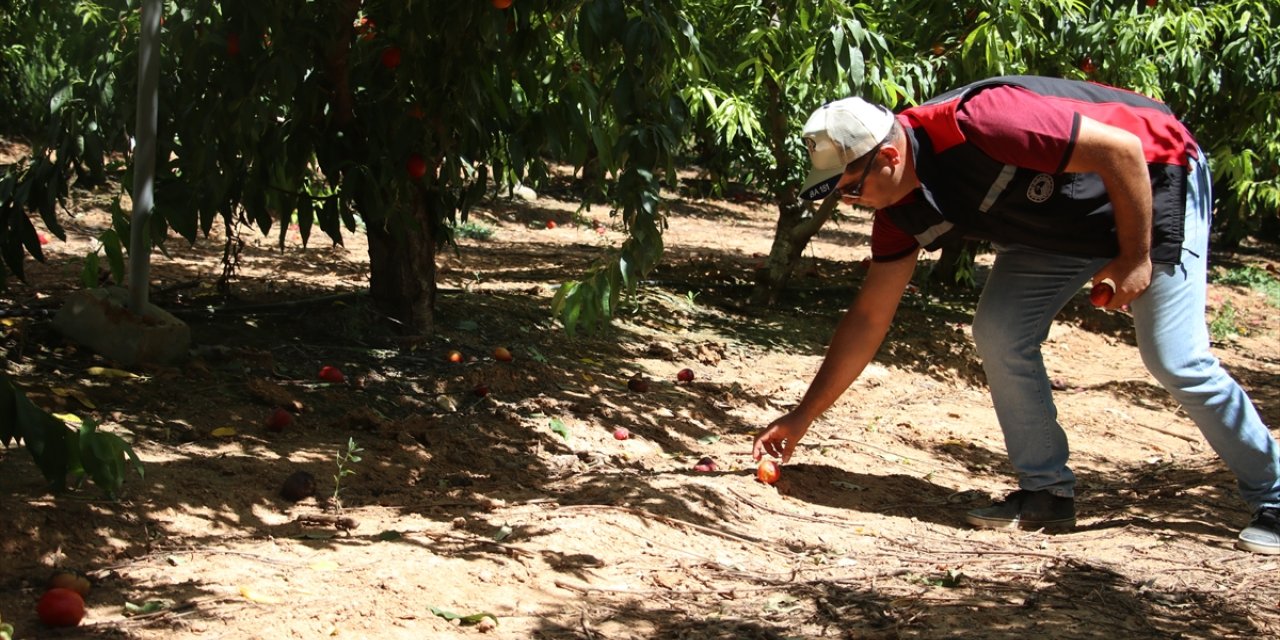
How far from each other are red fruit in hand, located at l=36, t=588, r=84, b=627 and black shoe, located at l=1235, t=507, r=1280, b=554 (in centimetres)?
315

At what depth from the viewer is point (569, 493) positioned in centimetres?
401

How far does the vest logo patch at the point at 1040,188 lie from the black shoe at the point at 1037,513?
41.3 inches

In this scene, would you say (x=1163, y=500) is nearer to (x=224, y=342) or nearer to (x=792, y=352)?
(x=792, y=352)

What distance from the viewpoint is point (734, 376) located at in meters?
6.03

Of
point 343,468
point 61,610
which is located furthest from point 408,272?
point 61,610

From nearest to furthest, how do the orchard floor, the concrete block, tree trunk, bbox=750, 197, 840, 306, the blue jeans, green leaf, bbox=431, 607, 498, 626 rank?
green leaf, bbox=431, 607, 498, 626
the orchard floor
the blue jeans
the concrete block
tree trunk, bbox=750, 197, 840, 306

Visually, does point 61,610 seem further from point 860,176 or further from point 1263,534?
point 1263,534

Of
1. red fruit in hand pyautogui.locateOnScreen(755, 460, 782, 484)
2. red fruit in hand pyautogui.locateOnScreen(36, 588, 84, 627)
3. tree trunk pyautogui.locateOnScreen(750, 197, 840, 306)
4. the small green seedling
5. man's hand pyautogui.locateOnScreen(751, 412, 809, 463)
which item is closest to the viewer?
red fruit in hand pyautogui.locateOnScreen(36, 588, 84, 627)

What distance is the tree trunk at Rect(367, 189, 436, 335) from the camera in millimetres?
5250

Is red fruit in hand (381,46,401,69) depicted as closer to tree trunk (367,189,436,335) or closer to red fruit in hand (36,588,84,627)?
tree trunk (367,189,436,335)

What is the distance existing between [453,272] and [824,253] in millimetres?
4650

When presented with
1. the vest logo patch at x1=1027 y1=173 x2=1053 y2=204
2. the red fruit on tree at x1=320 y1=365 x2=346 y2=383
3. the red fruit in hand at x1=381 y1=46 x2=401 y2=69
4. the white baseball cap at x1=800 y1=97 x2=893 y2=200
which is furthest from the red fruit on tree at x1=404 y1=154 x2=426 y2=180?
the vest logo patch at x1=1027 y1=173 x2=1053 y2=204

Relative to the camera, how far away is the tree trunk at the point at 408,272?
5250 millimetres

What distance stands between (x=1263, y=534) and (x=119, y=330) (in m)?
3.97
